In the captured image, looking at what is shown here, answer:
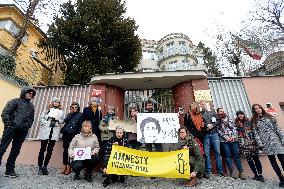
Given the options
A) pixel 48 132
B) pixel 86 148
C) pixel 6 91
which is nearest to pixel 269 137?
pixel 86 148

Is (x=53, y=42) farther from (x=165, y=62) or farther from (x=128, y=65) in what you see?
(x=165, y=62)

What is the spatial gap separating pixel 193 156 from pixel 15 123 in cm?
472

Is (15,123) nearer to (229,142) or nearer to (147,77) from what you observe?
(147,77)

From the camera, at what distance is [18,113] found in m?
6.96

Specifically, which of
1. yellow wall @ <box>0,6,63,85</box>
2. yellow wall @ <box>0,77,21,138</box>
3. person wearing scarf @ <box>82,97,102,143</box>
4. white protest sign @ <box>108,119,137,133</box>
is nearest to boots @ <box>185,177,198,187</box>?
white protest sign @ <box>108,119,137,133</box>

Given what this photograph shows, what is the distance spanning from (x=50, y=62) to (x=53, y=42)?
146 cm

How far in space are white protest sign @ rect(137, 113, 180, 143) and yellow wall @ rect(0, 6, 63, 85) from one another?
7.95 meters

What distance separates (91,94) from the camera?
10.2 meters

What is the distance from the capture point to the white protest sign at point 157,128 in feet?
27.1

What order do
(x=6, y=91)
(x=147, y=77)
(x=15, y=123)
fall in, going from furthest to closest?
1. (x=6, y=91)
2. (x=147, y=77)
3. (x=15, y=123)

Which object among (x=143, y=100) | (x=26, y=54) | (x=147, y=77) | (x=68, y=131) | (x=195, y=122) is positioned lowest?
(x=68, y=131)

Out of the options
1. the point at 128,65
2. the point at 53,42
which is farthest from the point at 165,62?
the point at 53,42

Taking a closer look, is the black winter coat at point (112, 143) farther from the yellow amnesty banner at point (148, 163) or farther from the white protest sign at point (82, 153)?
the white protest sign at point (82, 153)

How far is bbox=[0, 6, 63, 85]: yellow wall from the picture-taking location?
14.6m
